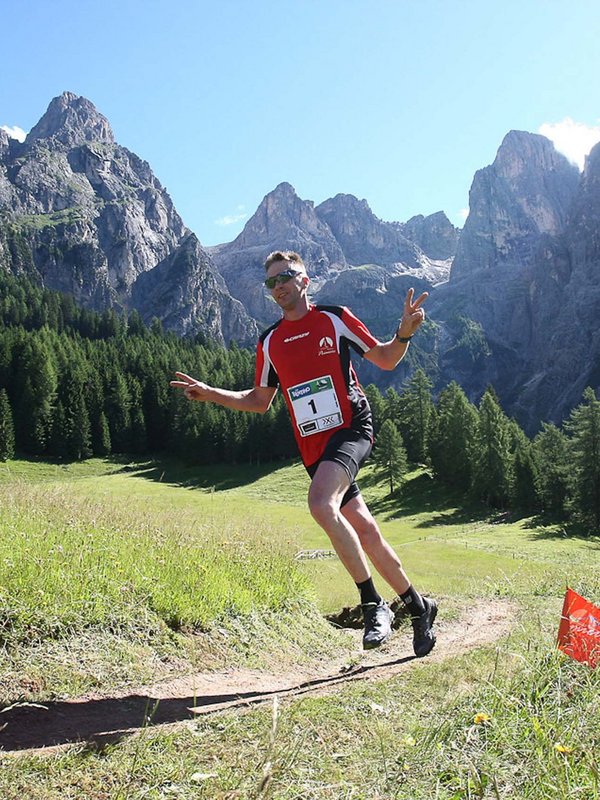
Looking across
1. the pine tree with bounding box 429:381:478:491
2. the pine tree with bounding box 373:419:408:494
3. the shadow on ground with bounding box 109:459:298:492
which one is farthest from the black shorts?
the shadow on ground with bounding box 109:459:298:492

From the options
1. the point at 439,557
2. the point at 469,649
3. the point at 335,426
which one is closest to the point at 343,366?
the point at 335,426

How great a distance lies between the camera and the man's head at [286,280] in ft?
20.9

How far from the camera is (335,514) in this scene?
5.49 m

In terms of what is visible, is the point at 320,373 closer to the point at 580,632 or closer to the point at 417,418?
the point at 580,632

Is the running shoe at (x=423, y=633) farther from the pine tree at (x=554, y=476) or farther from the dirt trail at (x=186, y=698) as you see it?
the pine tree at (x=554, y=476)

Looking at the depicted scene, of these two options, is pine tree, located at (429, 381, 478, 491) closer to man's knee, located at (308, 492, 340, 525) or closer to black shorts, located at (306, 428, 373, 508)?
Answer: black shorts, located at (306, 428, 373, 508)

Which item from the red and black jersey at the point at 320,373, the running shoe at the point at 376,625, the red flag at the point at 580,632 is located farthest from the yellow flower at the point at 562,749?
the red and black jersey at the point at 320,373

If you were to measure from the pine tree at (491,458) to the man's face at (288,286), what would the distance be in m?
58.9

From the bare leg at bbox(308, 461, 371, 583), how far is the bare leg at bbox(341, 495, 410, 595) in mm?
306

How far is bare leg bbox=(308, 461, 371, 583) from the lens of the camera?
5.46 m

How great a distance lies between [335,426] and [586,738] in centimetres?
354

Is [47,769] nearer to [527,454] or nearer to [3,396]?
[527,454]

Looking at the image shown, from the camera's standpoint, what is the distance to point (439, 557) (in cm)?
2328

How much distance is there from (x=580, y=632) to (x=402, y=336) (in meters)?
3.14
